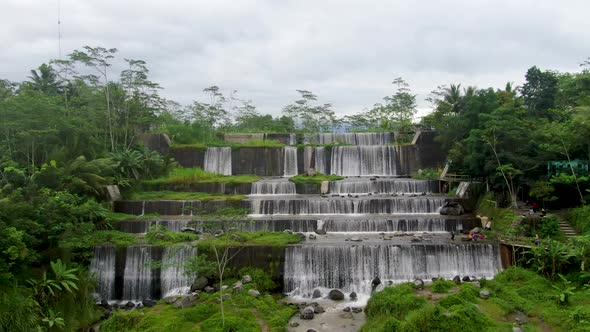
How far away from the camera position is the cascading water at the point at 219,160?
29516mm

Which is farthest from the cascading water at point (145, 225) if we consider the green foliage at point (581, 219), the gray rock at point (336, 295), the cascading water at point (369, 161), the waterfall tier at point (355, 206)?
the green foliage at point (581, 219)

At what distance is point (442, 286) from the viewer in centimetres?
1294

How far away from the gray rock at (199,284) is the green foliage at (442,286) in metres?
7.82

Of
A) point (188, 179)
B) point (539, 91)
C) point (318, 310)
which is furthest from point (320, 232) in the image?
point (539, 91)

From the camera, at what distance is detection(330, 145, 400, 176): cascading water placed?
2873 centimetres

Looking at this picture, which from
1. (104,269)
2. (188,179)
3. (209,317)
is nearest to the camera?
(209,317)

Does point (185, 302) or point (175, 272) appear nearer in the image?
point (185, 302)

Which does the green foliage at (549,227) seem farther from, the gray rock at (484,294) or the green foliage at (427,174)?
the green foliage at (427,174)

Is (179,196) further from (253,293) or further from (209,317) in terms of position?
(209,317)

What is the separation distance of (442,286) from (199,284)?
8255mm

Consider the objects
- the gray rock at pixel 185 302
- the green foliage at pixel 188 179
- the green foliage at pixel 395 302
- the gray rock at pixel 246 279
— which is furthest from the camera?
the green foliage at pixel 188 179

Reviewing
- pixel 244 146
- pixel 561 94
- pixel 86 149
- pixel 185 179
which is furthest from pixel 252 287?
pixel 561 94

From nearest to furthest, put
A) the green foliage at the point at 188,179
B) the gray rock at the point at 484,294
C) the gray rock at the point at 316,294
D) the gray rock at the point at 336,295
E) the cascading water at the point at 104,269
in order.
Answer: the gray rock at the point at 484,294, the gray rock at the point at 336,295, the gray rock at the point at 316,294, the cascading water at the point at 104,269, the green foliage at the point at 188,179

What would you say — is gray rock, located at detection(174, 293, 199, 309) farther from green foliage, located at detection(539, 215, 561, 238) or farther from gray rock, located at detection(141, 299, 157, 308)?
green foliage, located at detection(539, 215, 561, 238)
